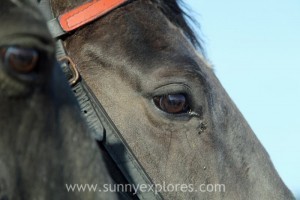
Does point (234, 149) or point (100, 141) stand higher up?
point (100, 141)

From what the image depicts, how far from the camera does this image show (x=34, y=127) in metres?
2.51

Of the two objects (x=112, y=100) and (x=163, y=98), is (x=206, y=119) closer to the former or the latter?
(x=163, y=98)

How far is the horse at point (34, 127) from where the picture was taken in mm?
2477

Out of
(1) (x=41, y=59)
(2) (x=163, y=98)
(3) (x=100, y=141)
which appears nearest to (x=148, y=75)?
(2) (x=163, y=98)

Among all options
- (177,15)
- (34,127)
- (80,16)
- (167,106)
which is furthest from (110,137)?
(34,127)

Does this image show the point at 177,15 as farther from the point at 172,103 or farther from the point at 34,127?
the point at 34,127

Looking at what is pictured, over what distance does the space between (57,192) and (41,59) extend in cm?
45

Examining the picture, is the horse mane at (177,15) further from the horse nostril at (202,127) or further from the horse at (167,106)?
the horse nostril at (202,127)

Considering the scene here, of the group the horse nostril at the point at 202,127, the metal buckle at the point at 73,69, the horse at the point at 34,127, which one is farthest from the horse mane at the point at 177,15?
the horse at the point at 34,127

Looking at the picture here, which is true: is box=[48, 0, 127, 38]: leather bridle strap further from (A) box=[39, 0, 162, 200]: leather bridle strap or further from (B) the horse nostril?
(B) the horse nostril

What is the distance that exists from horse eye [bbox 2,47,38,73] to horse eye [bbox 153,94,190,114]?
1919 mm

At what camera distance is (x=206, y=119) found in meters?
4.36

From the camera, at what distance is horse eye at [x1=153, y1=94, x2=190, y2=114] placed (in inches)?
171

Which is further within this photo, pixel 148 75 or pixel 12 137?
pixel 148 75
